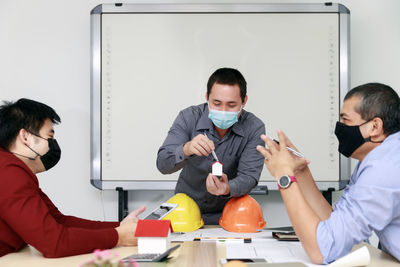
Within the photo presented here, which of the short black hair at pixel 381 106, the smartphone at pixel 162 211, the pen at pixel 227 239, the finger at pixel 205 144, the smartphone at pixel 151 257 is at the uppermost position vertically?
the short black hair at pixel 381 106

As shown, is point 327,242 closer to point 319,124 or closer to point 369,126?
point 369,126

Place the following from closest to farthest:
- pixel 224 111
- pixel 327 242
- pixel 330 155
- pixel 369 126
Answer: pixel 327 242 < pixel 369 126 < pixel 224 111 < pixel 330 155

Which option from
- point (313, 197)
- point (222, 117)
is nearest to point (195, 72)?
point (222, 117)

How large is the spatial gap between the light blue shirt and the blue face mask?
0.87m

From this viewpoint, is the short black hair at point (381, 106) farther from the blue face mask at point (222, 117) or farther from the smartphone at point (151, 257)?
the smartphone at point (151, 257)

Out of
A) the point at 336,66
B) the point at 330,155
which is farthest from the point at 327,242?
the point at 336,66

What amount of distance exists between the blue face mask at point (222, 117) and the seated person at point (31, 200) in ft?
2.29

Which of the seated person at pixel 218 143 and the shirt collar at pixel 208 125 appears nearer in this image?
the seated person at pixel 218 143

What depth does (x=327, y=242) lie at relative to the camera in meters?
1.28

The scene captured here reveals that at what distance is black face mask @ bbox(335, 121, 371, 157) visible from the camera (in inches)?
59.7

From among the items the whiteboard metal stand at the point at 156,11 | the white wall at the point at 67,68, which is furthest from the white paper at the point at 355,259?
the white wall at the point at 67,68

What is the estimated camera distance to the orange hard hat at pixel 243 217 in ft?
6.06

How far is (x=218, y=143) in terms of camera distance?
223 cm

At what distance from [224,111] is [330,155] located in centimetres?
144
